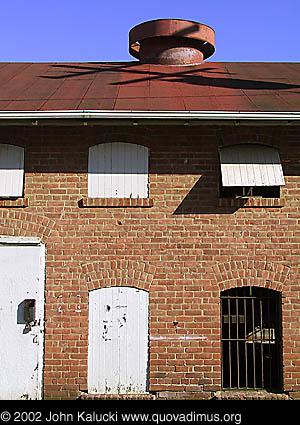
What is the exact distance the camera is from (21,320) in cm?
874

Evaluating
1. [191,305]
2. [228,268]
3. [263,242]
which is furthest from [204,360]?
[263,242]

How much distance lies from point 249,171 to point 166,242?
183cm

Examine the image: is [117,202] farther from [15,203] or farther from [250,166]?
[250,166]

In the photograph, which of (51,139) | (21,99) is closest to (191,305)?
(51,139)

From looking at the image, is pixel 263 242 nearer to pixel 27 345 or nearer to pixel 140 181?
pixel 140 181

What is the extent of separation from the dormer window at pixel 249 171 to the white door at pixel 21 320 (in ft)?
11.1

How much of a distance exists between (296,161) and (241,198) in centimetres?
117

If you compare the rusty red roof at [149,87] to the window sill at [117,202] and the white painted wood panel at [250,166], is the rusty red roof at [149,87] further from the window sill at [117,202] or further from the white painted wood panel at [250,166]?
the window sill at [117,202]

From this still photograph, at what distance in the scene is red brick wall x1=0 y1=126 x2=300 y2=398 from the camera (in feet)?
28.3

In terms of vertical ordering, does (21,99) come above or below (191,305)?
above

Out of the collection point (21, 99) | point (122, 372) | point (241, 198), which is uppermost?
point (21, 99)

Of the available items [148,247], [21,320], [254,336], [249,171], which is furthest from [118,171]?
[254,336]

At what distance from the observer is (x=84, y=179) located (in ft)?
29.4

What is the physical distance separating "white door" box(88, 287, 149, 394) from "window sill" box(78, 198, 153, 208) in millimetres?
1393
